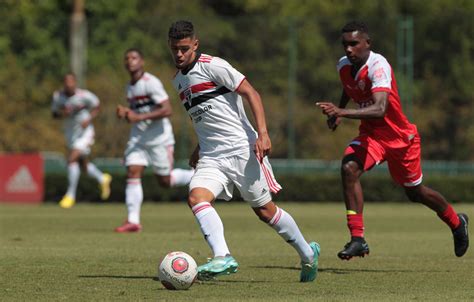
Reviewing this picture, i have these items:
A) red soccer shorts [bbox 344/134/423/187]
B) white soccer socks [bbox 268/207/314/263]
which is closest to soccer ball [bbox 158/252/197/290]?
white soccer socks [bbox 268/207/314/263]

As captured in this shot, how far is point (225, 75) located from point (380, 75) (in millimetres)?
1915

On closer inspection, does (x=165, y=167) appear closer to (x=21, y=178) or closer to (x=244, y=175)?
(x=244, y=175)

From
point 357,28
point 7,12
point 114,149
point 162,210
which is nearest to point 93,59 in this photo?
point 7,12

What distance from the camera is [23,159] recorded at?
2666 cm

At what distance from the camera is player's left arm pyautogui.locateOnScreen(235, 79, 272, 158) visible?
943 centimetres

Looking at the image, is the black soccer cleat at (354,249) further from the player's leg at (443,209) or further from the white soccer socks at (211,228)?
the white soccer socks at (211,228)

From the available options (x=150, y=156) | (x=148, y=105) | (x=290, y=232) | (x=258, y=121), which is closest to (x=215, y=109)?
(x=258, y=121)

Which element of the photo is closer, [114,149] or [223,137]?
[223,137]

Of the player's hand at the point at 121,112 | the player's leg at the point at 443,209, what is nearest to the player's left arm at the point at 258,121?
the player's leg at the point at 443,209

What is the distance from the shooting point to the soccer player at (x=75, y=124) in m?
23.5

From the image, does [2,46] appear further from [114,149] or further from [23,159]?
[23,159]

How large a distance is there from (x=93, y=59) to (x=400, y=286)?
2931 cm

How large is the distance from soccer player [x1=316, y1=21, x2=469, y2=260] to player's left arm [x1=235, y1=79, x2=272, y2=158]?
4.94 feet

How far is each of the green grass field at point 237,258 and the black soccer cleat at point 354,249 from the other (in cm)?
17
